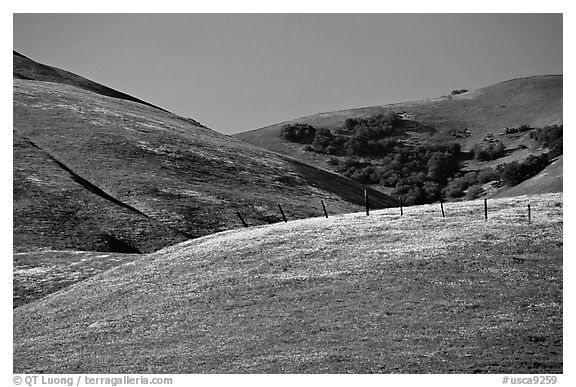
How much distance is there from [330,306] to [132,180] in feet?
205

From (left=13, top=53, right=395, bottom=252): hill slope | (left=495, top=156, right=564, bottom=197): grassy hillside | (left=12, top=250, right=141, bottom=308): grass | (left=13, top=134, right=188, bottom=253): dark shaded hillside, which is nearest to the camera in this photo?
(left=12, top=250, right=141, bottom=308): grass

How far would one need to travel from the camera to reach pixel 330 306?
146 ft

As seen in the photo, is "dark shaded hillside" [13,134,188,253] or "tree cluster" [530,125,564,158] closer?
"dark shaded hillside" [13,134,188,253]

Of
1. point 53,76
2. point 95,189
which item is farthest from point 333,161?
point 95,189

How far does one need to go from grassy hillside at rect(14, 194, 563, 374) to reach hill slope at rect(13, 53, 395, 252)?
2366 cm

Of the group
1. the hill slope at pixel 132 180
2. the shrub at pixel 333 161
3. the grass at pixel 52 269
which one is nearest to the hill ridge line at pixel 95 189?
the hill slope at pixel 132 180

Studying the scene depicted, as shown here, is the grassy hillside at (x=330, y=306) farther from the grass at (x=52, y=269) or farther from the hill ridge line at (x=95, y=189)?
the hill ridge line at (x=95, y=189)

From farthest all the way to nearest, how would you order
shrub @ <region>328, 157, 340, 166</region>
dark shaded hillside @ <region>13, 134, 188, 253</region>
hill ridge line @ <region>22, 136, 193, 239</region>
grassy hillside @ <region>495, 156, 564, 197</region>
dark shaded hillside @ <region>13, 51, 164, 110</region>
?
shrub @ <region>328, 157, 340, 166</region> → dark shaded hillside @ <region>13, 51, 164, 110</region> → grassy hillside @ <region>495, 156, 564, 197</region> → hill ridge line @ <region>22, 136, 193, 239</region> → dark shaded hillside @ <region>13, 134, 188, 253</region>

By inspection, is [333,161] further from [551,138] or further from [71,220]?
[71,220]

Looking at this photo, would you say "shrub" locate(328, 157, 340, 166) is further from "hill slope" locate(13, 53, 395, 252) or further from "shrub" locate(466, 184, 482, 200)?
"hill slope" locate(13, 53, 395, 252)

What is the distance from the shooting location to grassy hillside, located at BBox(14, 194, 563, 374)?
125 ft

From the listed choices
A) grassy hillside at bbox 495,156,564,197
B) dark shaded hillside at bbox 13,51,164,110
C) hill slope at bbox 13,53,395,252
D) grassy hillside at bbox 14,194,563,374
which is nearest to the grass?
grassy hillside at bbox 14,194,563,374

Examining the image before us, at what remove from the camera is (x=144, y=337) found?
43.5 m

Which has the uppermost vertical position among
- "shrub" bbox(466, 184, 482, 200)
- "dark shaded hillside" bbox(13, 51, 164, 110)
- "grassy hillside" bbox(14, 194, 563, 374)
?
"dark shaded hillside" bbox(13, 51, 164, 110)
